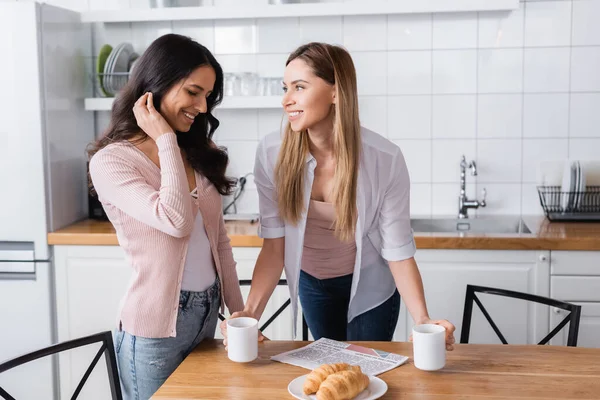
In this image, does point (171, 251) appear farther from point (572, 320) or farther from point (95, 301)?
point (95, 301)

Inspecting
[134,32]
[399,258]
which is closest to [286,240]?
[399,258]

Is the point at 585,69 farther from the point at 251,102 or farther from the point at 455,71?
the point at 251,102

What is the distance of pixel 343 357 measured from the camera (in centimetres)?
155

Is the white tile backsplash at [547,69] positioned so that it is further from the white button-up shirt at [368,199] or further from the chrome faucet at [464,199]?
the white button-up shirt at [368,199]

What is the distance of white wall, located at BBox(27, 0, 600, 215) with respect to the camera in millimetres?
3168

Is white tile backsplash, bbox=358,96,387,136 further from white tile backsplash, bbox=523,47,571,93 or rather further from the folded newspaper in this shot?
the folded newspaper

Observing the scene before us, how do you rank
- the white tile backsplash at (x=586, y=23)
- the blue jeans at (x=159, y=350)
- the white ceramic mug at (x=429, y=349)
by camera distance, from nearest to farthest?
the white ceramic mug at (x=429, y=349) → the blue jeans at (x=159, y=350) → the white tile backsplash at (x=586, y=23)

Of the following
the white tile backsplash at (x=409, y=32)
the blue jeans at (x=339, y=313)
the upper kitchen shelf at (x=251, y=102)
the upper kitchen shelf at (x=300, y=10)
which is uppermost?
the upper kitchen shelf at (x=300, y=10)

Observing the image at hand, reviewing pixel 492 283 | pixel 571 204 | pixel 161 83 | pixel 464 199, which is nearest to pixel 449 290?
pixel 492 283

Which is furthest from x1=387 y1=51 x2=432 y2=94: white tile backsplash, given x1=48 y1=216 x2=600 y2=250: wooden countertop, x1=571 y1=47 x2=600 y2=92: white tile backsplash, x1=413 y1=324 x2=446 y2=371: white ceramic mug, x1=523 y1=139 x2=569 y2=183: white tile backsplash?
x1=413 y1=324 x2=446 y2=371: white ceramic mug

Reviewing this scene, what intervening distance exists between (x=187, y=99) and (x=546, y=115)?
202cm

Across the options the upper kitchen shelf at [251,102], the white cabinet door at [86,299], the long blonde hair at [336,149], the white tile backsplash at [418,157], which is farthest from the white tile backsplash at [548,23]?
the white cabinet door at [86,299]

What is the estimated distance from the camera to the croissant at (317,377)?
1.32m

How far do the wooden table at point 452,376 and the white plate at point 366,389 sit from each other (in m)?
0.02
